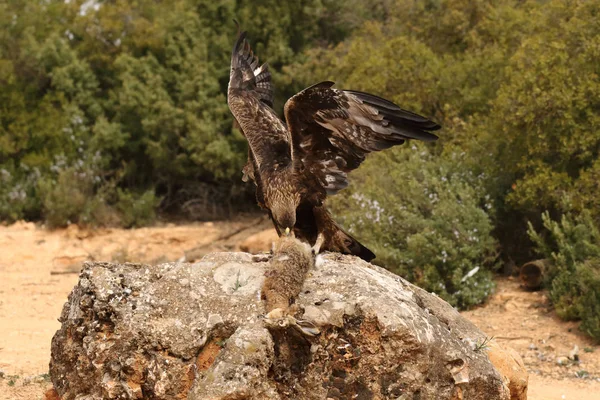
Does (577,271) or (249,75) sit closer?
(249,75)

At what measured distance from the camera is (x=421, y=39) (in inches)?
666

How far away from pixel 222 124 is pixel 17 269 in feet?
17.2

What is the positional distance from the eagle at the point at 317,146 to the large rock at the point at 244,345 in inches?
48.9

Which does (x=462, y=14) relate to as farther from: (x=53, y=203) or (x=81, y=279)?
(x=81, y=279)

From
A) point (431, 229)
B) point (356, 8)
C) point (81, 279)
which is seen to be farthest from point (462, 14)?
point (81, 279)

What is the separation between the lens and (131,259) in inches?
611

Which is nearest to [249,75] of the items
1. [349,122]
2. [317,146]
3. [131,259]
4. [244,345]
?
[317,146]

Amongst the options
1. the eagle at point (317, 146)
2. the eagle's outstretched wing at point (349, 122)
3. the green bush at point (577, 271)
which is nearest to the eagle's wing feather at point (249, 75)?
the eagle at point (317, 146)

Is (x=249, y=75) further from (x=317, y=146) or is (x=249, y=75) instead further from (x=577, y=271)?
(x=577, y=271)

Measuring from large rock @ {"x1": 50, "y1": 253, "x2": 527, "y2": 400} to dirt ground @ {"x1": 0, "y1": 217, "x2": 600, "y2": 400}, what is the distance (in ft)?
6.40

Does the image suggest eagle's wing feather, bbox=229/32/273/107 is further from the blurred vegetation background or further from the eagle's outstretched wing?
the blurred vegetation background

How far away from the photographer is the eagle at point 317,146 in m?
6.43

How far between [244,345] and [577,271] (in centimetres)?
683

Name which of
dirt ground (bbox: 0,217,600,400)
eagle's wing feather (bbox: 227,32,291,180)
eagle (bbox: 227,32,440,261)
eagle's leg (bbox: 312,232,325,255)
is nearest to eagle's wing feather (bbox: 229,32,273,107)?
eagle's wing feather (bbox: 227,32,291,180)
